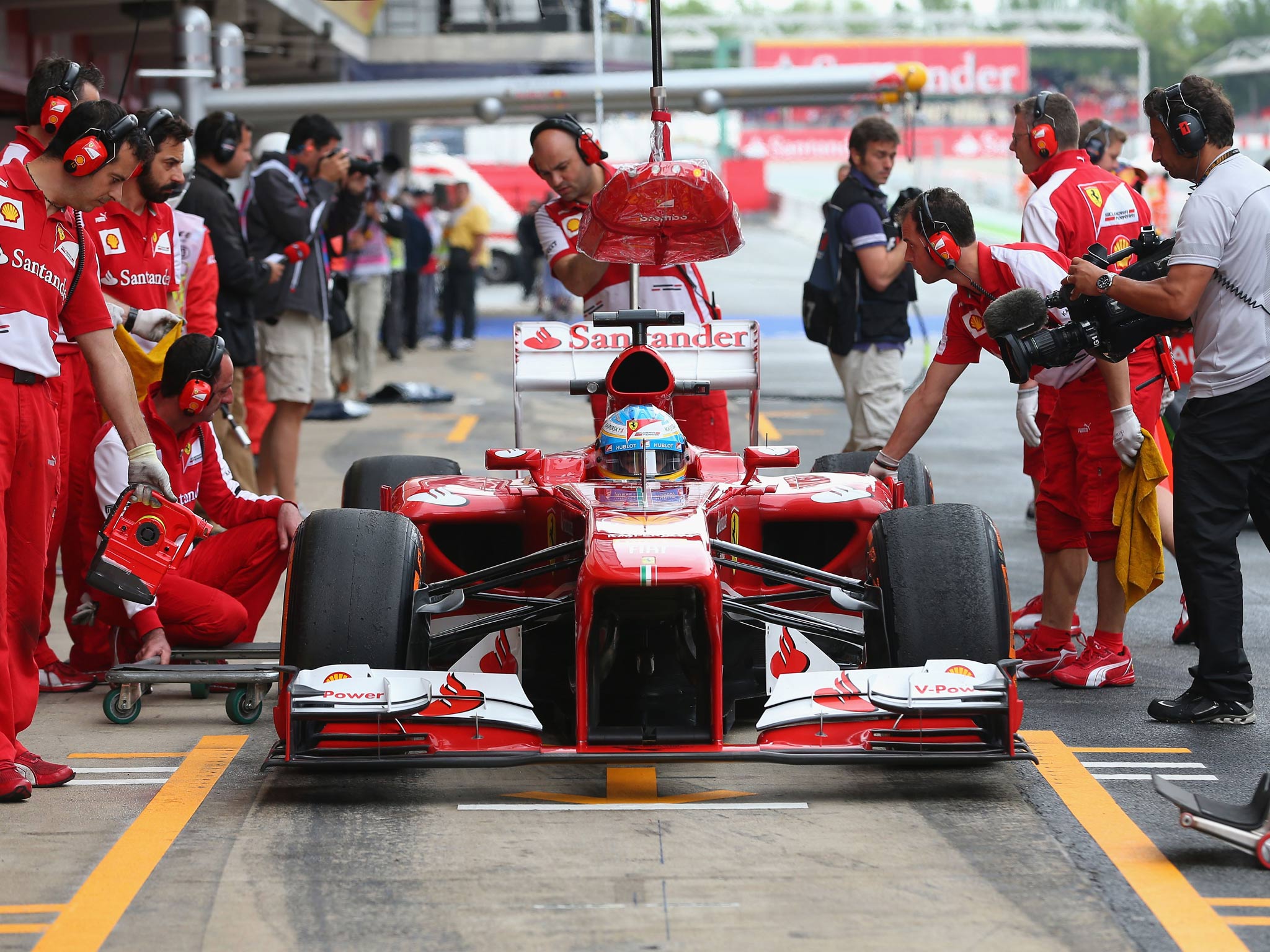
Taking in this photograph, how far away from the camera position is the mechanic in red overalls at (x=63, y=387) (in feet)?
16.4

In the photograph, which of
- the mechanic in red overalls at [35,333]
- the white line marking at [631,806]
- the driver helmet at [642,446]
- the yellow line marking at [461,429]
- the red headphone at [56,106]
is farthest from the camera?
the yellow line marking at [461,429]

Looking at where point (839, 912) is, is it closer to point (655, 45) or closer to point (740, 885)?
point (740, 885)

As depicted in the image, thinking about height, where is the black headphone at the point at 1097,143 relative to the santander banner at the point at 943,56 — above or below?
below

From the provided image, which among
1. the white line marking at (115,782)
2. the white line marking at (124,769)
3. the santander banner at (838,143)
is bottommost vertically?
the white line marking at (124,769)

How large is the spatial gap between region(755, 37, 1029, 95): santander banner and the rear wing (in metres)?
54.4

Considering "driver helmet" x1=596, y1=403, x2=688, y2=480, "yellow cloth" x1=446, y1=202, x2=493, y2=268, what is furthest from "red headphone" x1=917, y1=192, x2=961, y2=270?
"yellow cloth" x1=446, y1=202, x2=493, y2=268

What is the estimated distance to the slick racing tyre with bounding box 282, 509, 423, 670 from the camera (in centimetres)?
477

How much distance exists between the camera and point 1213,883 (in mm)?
3949

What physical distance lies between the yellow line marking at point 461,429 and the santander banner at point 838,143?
47.8m

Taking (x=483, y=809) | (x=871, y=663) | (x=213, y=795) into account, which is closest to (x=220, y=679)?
(x=213, y=795)

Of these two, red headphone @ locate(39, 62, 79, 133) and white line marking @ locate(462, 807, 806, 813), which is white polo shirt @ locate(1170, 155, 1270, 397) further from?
red headphone @ locate(39, 62, 79, 133)

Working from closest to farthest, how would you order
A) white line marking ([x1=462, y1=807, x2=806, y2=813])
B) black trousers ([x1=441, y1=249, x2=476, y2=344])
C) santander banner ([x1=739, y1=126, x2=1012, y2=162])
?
white line marking ([x1=462, y1=807, x2=806, y2=813]), black trousers ([x1=441, y1=249, x2=476, y2=344]), santander banner ([x1=739, y1=126, x2=1012, y2=162])

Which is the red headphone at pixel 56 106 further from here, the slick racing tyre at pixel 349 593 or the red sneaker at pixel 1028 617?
the red sneaker at pixel 1028 617

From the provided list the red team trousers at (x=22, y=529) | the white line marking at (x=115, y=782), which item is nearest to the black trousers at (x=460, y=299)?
the red team trousers at (x=22, y=529)
